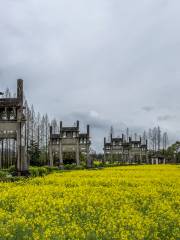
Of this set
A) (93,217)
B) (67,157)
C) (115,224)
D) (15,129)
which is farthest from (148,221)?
(67,157)

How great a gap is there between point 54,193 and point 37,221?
7467mm

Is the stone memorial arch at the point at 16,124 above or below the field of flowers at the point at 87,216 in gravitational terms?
above

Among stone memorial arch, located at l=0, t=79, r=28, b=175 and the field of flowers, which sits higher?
stone memorial arch, located at l=0, t=79, r=28, b=175

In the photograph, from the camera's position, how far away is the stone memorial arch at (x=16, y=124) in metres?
31.2

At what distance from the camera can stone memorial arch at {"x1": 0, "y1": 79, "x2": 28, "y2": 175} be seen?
3122 centimetres

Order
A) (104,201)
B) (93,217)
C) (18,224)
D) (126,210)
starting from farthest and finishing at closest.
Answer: (104,201) → (126,210) → (93,217) → (18,224)

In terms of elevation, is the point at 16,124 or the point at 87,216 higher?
the point at 16,124

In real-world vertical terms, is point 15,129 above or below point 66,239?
above

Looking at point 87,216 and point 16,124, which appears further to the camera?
point 16,124

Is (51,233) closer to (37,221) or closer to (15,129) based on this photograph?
(37,221)

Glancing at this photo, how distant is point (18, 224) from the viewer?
444 inches

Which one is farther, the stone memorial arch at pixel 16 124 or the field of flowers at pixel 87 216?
the stone memorial arch at pixel 16 124

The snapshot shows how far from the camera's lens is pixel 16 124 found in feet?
105

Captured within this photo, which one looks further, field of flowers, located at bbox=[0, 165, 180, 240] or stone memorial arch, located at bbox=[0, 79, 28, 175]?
stone memorial arch, located at bbox=[0, 79, 28, 175]
